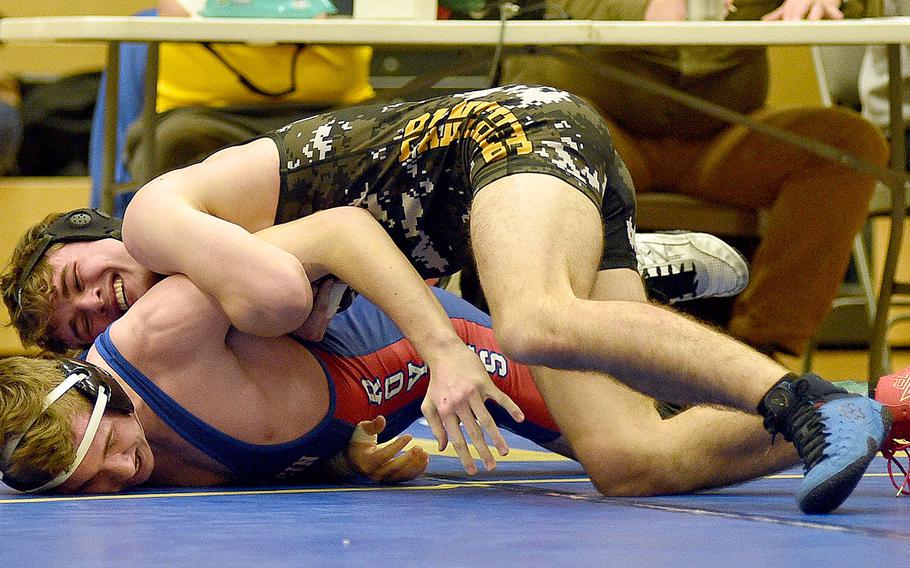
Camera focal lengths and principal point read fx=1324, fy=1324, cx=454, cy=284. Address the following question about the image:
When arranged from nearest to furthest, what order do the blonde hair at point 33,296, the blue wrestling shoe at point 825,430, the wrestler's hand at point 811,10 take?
1. the blue wrestling shoe at point 825,430
2. the blonde hair at point 33,296
3. the wrestler's hand at point 811,10

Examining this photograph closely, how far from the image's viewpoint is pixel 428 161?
2.08m

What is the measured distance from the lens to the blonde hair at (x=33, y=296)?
2.21 meters

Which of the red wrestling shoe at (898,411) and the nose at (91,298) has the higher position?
the red wrestling shoe at (898,411)

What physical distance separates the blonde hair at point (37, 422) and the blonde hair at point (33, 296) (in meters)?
0.29

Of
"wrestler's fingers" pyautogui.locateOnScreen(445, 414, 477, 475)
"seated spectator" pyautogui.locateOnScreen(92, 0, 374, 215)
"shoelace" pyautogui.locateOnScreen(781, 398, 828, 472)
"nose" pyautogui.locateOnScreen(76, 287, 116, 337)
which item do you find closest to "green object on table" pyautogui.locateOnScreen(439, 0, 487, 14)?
"seated spectator" pyautogui.locateOnScreen(92, 0, 374, 215)

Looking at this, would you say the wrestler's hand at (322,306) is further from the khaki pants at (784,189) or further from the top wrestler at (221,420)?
the khaki pants at (784,189)

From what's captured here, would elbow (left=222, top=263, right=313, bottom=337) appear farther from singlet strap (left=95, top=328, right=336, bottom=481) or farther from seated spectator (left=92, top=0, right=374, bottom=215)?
seated spectator (left=92, top=0, right=374, bottom=215)

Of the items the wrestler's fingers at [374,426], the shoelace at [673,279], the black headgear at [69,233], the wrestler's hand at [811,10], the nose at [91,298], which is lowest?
the wrestler's fingers at [374,426]

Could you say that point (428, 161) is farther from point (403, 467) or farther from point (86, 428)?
point (86, 428)

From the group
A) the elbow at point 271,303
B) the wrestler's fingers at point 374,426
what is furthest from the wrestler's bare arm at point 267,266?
the wrestler's fingers at point 374,426

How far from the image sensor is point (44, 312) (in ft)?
7.27

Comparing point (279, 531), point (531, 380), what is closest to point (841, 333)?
point (531, 380)

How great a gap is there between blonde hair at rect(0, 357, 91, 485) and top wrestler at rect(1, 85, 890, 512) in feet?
0.81

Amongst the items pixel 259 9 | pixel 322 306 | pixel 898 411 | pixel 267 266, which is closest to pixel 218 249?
pixel 267 266
